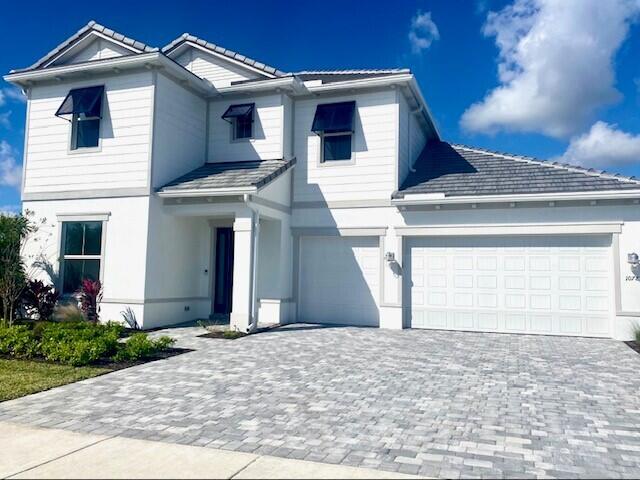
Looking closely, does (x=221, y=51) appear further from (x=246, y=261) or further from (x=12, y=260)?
(x=12, y=260)

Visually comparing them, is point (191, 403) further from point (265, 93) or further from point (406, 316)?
point (265, 93)

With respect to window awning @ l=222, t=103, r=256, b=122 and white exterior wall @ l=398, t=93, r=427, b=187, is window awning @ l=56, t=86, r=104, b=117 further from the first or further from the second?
white exterior wall @ l=398, t=93, r=427, b=187

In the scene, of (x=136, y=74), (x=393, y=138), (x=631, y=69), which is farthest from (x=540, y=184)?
(x=136, y=74)

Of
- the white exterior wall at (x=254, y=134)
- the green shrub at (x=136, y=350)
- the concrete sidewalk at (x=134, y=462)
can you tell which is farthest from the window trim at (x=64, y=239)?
the concrete sidewalk at (x=134, y=462)

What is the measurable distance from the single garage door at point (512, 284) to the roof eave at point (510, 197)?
103cm

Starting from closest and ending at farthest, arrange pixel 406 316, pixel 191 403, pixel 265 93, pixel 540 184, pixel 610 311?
pixel 191 403
pixel 610 311
pixel 540 184
pixel 406 316
pixel 265 93

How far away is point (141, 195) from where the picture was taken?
1300cm

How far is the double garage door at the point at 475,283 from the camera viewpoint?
12.4 metres

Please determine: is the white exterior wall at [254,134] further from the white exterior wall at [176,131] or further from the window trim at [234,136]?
the white exterior wall at [176,131]

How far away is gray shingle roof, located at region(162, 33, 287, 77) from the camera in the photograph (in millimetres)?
15234

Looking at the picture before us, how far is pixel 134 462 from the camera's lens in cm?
429

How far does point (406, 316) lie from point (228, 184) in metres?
6.00

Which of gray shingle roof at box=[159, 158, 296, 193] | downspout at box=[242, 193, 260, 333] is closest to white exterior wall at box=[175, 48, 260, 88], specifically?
gray shingle roof at box=[159, 158, 296, 193]

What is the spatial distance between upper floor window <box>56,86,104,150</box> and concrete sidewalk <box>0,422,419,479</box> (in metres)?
10.7
